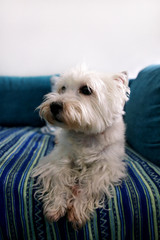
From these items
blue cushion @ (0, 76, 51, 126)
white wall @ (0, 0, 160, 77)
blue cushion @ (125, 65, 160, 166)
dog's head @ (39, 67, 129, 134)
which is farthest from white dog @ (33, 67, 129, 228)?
white wall @ (0, 0, 160, 77)

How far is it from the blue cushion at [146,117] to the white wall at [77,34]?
93 centimetres

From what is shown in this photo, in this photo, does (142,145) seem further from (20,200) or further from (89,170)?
(20,200)

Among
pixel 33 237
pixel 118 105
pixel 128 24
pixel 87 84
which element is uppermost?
pixel 128 24

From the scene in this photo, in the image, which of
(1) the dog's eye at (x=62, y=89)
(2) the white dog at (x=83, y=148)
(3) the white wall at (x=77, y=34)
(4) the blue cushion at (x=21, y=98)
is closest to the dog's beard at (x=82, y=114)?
(2) the white dog at (x=83, y=148)

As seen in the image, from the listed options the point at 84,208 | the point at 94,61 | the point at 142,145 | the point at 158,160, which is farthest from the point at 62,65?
the point at 84,208

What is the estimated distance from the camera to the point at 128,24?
2.05 m

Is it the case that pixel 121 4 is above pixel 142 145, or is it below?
above

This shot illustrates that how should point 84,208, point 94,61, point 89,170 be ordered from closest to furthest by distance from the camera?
point 84,208
point 89,170
point 94,61

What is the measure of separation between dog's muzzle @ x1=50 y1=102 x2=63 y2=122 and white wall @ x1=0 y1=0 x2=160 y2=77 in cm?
144

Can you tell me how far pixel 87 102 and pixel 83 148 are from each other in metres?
0.29

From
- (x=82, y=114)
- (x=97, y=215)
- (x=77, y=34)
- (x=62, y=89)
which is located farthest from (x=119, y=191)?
(x=77, y=34)

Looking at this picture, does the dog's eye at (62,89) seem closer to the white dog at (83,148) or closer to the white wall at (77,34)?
the white dog at (83,148)

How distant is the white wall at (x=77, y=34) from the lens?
2.01 metres

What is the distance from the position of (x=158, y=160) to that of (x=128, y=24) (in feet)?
5.86
